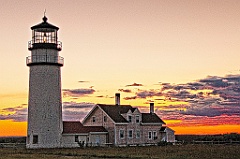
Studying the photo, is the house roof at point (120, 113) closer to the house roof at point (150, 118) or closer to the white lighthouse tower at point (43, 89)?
the house roof at point (150, 118)

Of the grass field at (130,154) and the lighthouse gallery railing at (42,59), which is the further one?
the lighthouse gallery railing at (42,59)

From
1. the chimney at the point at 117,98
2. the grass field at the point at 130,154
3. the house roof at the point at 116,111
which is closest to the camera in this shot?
the grass field at the point at 130,154

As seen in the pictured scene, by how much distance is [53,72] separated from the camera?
48.0m

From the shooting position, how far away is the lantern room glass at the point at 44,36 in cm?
4730

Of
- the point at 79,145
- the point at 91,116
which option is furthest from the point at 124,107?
the point at 79,145

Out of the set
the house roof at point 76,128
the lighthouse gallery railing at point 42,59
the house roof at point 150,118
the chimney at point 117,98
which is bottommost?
the house roof at point 76,128

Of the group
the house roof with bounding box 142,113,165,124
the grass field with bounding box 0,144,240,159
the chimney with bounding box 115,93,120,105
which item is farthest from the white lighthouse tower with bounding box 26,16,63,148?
the house roof with bounding box 142,113,165,124

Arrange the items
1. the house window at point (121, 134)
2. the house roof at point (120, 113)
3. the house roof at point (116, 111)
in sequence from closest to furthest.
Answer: the house window at point (121, 134) < the house roof at point (116, 111) < the house roof at point (120, 113)

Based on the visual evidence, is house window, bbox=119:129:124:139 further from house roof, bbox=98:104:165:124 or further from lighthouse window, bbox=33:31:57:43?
lighthouse window, bbox=33:31:57:43

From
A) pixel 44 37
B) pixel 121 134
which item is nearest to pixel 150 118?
pixel 121 134

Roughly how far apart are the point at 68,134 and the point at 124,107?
10768 millimetres

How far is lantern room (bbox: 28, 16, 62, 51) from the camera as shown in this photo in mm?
46781

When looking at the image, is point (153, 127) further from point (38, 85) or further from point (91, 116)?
point (38, 85)

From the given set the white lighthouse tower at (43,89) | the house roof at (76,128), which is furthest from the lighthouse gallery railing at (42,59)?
the house roof at (76,128)
